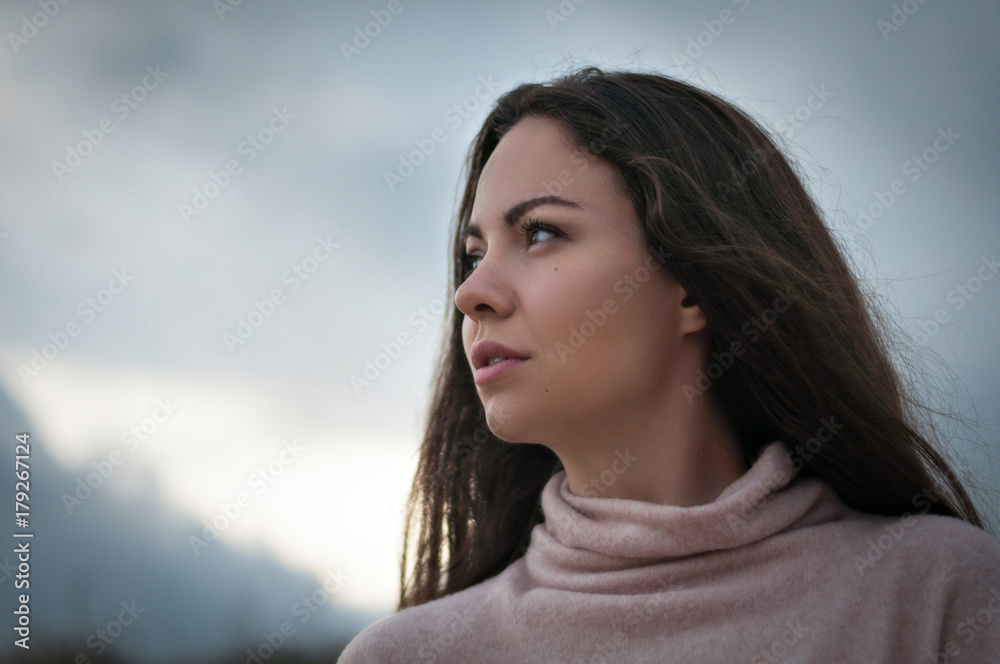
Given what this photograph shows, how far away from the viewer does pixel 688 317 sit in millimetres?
2969

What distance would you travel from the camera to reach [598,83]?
11.0 feet

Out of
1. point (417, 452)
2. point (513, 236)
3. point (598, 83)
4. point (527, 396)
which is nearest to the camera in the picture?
point (527, 396)

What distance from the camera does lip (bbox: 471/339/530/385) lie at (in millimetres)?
2816

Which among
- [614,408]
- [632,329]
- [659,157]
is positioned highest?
[659,157]

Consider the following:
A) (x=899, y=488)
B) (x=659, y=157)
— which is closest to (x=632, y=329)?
(x=659, y=157)

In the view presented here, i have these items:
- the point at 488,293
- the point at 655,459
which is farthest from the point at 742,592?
the point at 488,293

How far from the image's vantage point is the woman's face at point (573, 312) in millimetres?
2770

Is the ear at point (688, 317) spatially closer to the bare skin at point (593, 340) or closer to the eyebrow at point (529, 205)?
the bare skin at point (593, 340)

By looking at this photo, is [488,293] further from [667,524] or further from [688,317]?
[667,524]

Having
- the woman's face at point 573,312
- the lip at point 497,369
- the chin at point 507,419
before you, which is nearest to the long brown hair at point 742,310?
the woman's face at point 573,312

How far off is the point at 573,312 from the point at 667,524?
0.78 metres

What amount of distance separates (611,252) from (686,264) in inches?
11.3

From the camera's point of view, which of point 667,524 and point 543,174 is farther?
point 543,174

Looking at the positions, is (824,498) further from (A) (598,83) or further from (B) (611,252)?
(A) (598,83)
